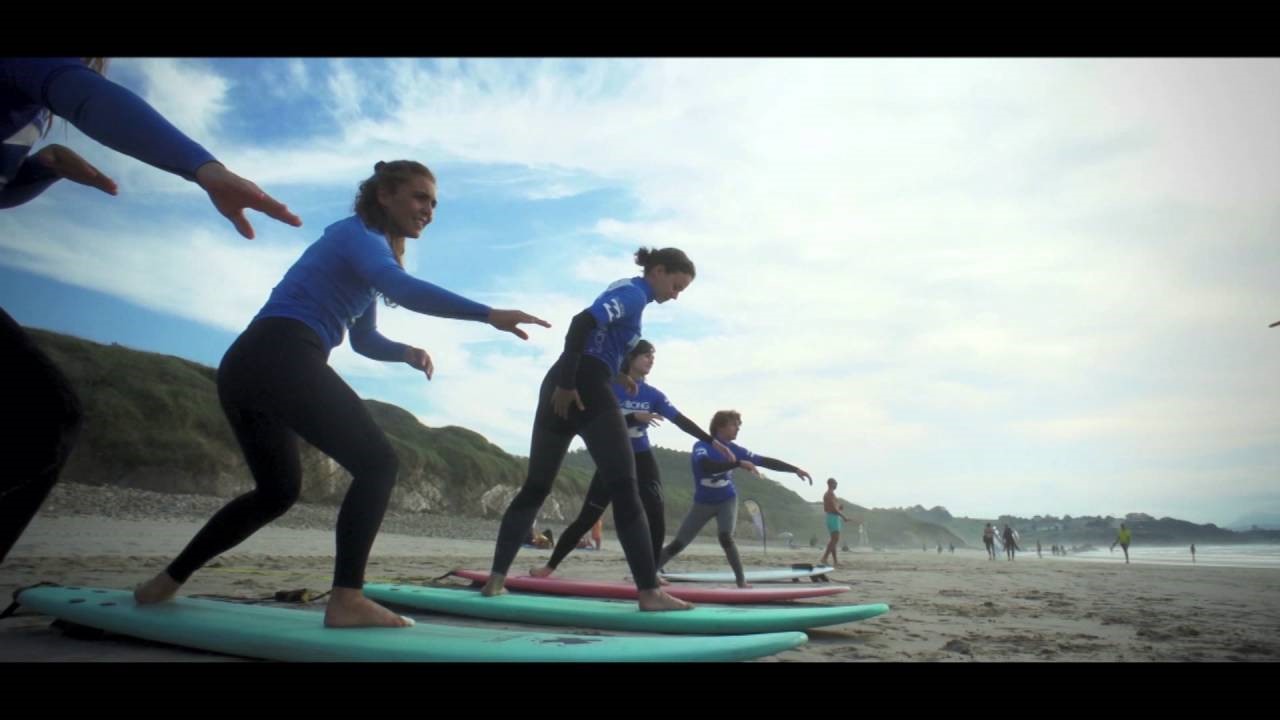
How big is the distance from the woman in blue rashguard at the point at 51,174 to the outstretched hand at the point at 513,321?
0.72 m

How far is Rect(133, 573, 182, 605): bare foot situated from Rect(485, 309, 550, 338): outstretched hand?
1829 millimetres

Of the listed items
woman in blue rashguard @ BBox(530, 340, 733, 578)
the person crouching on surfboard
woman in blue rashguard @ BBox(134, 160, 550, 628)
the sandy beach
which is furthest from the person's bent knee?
the person crouching on surfboard

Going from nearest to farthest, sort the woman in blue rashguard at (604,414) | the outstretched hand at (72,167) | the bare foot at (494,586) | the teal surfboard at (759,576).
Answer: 1. the outstretched hand at (72,167)
2. the woman in blue rashguard at (604,414)
3. the bare foot at (494,586)
4. the teal surfboard at (759,576)

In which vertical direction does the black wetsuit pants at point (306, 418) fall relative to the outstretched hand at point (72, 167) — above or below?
below

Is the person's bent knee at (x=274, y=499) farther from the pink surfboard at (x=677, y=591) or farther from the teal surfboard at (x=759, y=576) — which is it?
the teal surfboard at (x=759, y=576)

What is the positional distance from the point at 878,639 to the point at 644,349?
124 inches

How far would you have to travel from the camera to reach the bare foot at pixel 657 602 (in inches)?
139

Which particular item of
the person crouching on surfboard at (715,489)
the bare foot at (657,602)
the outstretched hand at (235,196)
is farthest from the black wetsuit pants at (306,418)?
the person crouching on surfboard at (715,489)

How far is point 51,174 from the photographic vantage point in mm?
2229

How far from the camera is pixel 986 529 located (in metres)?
29.9
